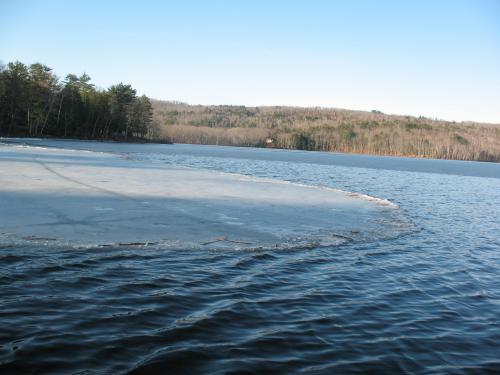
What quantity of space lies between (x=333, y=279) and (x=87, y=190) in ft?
29.3

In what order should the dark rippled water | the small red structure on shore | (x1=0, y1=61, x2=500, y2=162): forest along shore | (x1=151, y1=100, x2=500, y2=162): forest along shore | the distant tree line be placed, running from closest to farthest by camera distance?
1. the dark rippled water
2. the distant tree line
3. (x1=0, y1=61, x2=500, y2=162): forest along shore
4. (x1=151, y1=100, x2=500, y2=162): forest along shore
5. the small red structure on shore

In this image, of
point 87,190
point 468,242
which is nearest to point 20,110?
point 87,190

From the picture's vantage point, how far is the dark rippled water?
13.8ft

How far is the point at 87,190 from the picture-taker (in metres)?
13.5

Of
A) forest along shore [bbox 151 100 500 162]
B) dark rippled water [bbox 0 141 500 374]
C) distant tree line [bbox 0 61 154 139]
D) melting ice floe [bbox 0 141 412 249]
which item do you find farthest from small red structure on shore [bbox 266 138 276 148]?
dark rippled water [bbox 0 141 500 374]

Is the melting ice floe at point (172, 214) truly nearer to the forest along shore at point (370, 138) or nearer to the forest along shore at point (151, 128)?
the forest along shore at point (151, 128)

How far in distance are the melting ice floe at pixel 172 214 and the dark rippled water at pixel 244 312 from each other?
2.41ft

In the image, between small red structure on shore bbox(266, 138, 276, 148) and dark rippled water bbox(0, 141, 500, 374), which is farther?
small red structure on shore bbox(266, 138, 276, 148)

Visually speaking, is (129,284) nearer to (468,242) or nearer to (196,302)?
(196,302)

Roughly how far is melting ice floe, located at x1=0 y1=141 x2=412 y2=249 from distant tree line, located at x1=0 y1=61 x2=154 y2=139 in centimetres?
5387

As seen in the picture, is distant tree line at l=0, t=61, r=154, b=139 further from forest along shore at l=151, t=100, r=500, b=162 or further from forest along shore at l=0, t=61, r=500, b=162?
forest along shore at l=151, t=100, r=500, b=162

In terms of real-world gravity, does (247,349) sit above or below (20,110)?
below

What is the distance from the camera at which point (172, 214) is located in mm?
10867

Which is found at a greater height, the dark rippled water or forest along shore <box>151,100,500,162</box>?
forest along shore <box>151,100,500,162</box>
